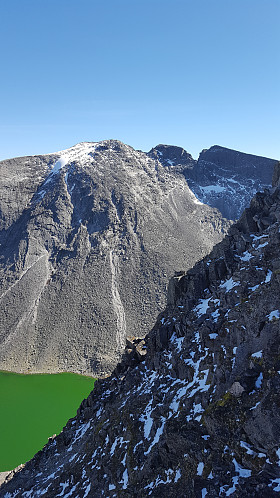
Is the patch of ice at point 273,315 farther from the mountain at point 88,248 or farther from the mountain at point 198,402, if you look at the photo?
the mountain at point 88,248

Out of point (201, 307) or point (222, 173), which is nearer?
point (201, 307)

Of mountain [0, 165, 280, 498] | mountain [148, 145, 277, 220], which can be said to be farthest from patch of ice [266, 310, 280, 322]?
mountain [148, 145, 277, 220]

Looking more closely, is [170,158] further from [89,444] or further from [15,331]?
[89,444]

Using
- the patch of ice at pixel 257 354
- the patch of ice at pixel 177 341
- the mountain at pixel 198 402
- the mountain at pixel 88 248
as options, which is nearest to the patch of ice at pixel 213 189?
the mountain at pixel 88 248

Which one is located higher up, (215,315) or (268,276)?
(268,276)

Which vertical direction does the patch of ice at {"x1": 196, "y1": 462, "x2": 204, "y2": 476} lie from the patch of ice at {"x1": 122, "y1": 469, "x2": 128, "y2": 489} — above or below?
above

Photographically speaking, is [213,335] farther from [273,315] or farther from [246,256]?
[246,256]

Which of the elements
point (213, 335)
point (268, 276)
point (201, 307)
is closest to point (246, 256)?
point (268, 276)

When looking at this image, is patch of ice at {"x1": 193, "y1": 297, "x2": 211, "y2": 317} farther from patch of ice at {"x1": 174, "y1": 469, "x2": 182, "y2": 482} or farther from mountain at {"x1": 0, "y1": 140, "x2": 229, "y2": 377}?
mountain at {"x1": 0, "y1": 140, "x2": 229, "y2": 377}
